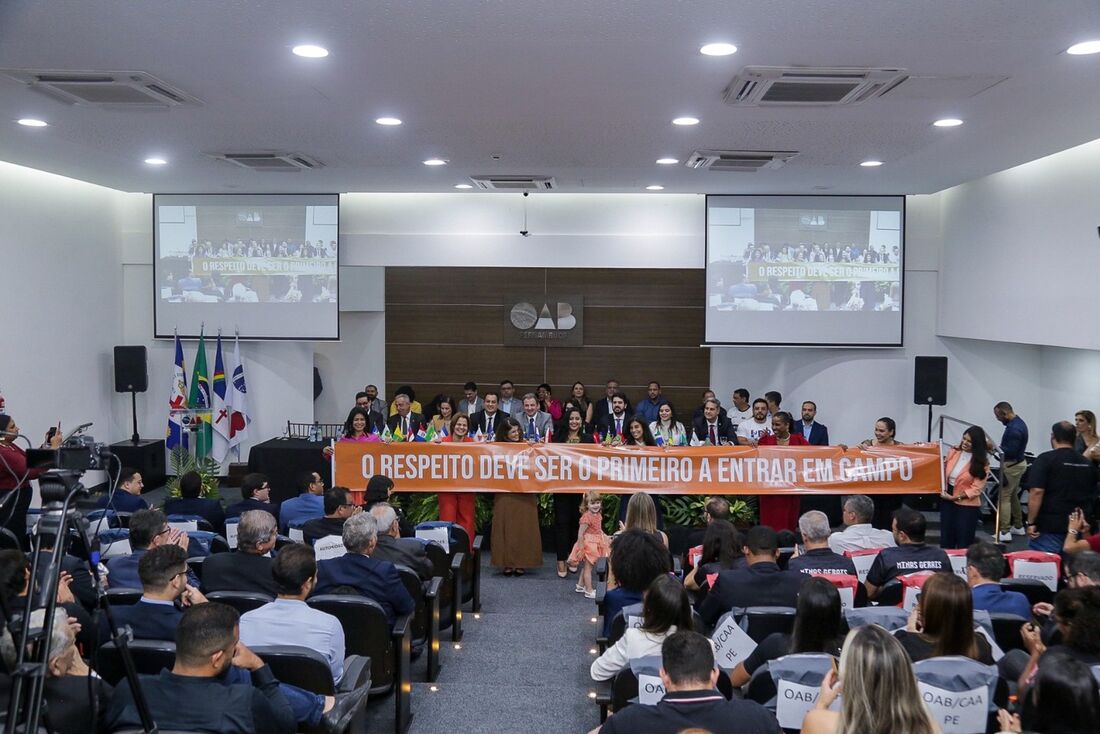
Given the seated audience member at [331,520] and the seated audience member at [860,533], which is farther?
the seated audience member at [860,533]

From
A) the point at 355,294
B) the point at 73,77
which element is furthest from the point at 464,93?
the point at 355,294

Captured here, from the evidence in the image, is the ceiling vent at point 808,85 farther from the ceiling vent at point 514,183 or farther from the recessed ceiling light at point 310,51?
the ceiling vent at point 514,183

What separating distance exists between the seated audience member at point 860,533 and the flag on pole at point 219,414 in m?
8.04

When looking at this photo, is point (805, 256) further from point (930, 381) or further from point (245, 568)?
point (245, 568)

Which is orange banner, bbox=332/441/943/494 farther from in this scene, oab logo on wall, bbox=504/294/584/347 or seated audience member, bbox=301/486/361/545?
oab logo on wall, bbox=504/294/584/347

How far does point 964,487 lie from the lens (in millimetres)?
8031

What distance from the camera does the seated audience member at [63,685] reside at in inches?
117

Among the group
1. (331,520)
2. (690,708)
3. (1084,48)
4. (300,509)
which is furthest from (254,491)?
(1084,48)

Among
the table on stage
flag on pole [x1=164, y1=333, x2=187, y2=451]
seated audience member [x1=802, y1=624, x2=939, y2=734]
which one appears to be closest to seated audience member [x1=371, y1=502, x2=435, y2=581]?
seated audience member [x1=802, y1=624, x2=939, y2=734]

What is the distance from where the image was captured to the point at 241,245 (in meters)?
11.5

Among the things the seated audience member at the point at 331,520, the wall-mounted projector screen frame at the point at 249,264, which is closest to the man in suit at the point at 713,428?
the wall-mounted projector screen frame at the point at 249,264

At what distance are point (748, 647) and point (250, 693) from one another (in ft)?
A: 6.92

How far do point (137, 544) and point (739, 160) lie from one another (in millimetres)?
6040

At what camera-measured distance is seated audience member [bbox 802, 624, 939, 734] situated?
8.46 ft
